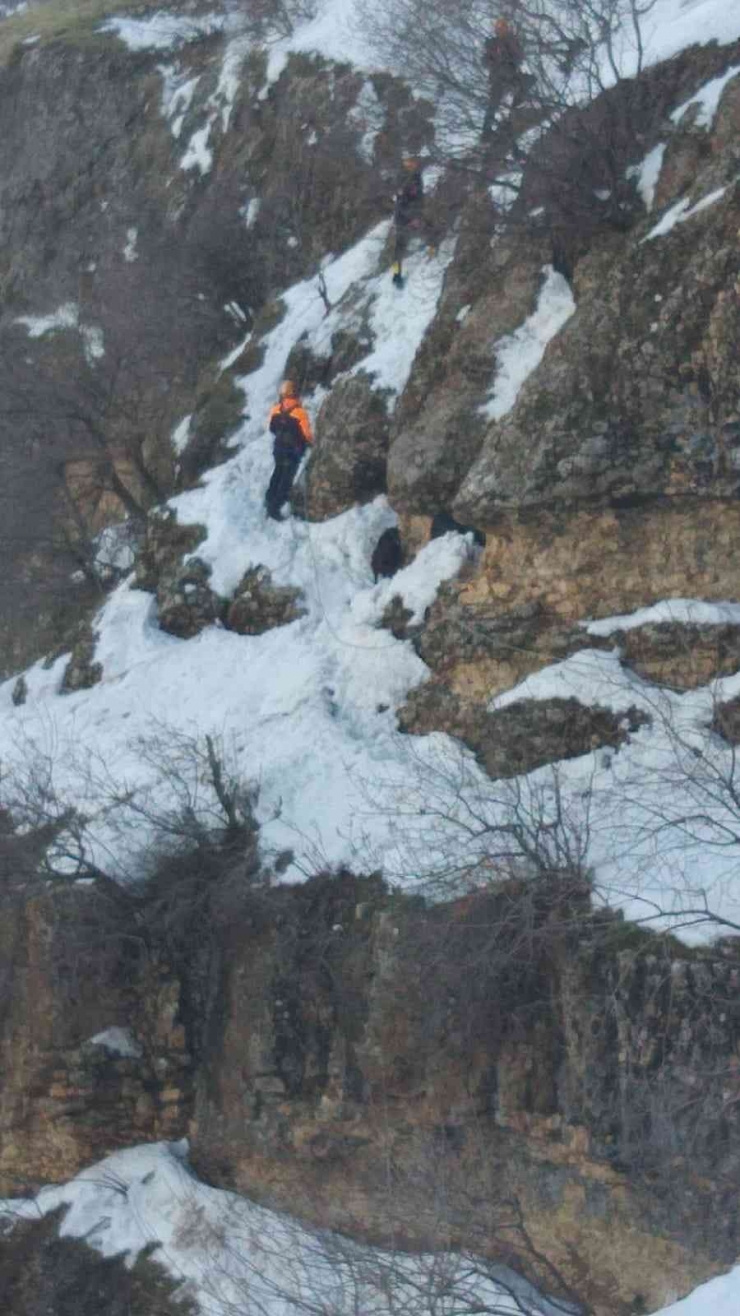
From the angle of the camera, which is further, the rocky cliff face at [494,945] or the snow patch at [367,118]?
the snow patch at [367,118]

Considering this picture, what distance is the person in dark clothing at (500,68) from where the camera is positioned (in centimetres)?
1523

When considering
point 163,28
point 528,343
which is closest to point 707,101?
point 528,343

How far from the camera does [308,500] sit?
53.2ft

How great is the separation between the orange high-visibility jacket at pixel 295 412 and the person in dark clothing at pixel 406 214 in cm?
208

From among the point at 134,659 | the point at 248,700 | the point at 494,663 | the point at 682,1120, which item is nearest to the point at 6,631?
the point at 134,659

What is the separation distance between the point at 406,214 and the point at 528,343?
14.1ft

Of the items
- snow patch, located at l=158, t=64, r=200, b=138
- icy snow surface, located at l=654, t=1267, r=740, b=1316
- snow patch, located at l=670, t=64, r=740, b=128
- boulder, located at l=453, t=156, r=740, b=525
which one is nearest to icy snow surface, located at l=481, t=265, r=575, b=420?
boulder, located at l=453, t=156, r=740, b=525

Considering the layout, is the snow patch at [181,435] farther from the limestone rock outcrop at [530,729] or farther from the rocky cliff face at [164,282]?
the limestone rock outcrop at [530,729]

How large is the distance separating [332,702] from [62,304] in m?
14.4

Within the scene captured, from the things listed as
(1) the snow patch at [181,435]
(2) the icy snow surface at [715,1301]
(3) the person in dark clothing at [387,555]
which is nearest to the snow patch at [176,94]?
(1) the snow patch at [181,435]

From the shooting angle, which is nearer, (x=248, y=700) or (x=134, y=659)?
(x=248, y=700)

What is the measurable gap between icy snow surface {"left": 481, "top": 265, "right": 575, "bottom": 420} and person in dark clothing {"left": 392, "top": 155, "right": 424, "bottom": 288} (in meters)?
3.45

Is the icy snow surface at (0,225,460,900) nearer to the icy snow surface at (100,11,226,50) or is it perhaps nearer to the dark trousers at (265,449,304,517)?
the dark trousers at (265,449,304,517)

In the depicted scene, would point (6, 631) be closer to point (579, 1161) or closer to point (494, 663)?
point (494, 663)
